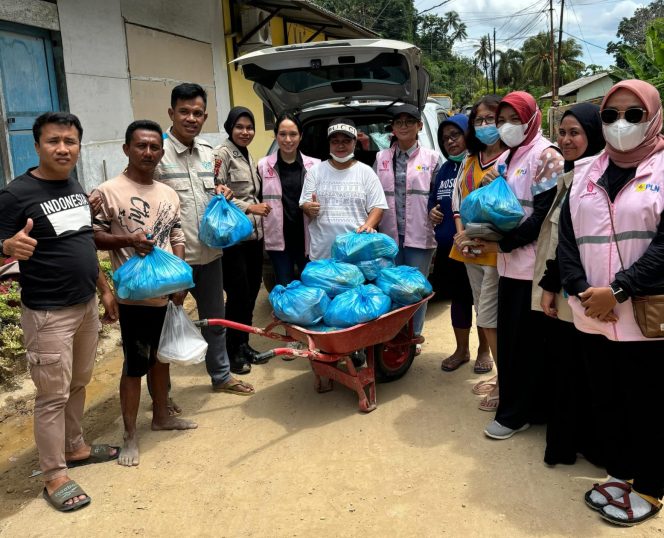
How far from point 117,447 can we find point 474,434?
227 cm

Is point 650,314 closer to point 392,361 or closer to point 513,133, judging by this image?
point 513,133

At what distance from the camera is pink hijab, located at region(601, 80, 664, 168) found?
244cm

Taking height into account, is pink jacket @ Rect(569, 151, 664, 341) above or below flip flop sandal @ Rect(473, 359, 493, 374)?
above

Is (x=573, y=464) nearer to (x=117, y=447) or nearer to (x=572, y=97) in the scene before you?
(x=117, y=447)

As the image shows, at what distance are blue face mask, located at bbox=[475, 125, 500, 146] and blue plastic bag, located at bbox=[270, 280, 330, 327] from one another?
1474 mm

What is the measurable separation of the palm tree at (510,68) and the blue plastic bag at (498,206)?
6318cm

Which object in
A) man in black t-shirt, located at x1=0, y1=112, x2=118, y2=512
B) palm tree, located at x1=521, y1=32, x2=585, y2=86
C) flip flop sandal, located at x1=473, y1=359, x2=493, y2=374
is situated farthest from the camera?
palm tree, located at x1=521, y1=32, x2=585, y2=86

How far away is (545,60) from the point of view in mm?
56469

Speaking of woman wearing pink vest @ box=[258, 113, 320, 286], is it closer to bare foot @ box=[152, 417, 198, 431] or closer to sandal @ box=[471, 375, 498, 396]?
bare foot @ box=[152, 417, 198, 431]

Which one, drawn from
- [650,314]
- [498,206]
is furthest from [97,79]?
[650,314]

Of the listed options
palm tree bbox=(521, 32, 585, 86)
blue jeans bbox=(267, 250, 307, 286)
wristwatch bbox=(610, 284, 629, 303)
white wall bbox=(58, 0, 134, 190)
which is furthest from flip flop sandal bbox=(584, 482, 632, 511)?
palm tree bbox=(521, 32, 585, 86)

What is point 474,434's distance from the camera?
3.52 m

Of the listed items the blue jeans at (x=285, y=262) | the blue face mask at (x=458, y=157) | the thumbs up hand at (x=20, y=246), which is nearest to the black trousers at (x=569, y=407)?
the blue face mask at (x=458, y=157)

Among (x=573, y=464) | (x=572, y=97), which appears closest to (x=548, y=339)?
(x=573, y=464)
